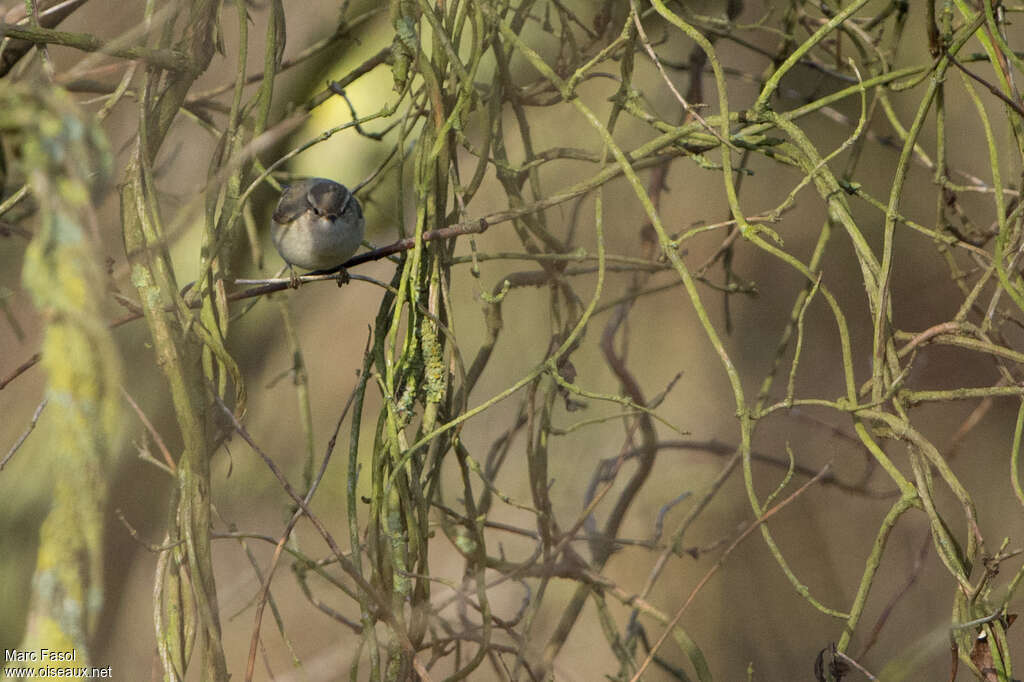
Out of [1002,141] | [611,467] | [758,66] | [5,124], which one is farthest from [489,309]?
[1002,141]

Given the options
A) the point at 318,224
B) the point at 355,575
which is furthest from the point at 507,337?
the point at 355,575

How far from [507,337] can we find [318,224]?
1354mm

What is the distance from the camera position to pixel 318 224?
192cm

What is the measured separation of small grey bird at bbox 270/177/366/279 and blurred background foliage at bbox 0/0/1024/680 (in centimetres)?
9

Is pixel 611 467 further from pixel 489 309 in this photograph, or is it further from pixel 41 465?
pixel 41 465

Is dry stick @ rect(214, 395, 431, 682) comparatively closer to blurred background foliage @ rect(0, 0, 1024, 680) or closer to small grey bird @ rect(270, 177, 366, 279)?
blurred background foliage @ rect(0, 0, 1024, 680)

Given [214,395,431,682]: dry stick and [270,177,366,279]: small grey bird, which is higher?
[270,177,366,279]: small grey bird

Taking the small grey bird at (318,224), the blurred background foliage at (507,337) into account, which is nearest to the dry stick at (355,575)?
the blurred background foliage at (507,337)

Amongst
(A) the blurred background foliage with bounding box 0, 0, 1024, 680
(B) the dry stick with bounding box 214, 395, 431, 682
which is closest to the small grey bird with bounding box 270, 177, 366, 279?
(A) the blurred background foliage with bounding box 0, 0, 1024, 680

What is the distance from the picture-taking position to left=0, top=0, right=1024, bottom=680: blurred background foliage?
127 cm

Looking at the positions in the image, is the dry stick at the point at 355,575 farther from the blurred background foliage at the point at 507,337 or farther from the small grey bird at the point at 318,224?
the small grey bird at the point at 318,224

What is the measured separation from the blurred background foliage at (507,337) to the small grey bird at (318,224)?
0.09 meters

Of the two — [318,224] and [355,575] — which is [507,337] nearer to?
[318,224]

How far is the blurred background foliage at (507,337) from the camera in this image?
1271mm
